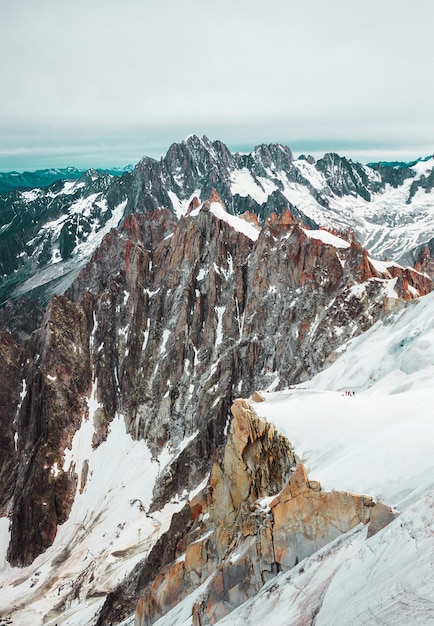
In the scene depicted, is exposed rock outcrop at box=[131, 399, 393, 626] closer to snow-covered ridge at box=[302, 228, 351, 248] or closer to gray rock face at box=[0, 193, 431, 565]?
gray rock face at box=[0, 193, 431, 565]

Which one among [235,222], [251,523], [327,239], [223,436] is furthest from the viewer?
[235,222]

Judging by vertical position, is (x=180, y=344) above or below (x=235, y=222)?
below

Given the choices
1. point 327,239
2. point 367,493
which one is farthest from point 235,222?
point 367,493

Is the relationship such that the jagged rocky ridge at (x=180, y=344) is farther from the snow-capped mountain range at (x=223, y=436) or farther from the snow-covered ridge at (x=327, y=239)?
the snow-capped mountain range at (x=223, y=436)

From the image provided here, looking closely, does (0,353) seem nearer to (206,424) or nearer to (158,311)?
(158,311)

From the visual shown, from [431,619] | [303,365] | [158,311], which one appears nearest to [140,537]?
[303,365]

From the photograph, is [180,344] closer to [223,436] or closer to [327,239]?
[223,436]
